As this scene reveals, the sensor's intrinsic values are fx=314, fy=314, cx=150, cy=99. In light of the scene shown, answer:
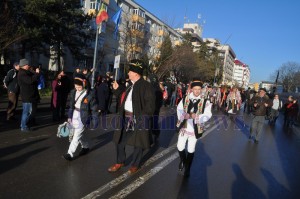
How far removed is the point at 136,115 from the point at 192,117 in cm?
96

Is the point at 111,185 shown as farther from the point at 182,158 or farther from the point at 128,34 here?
the point at 128,34

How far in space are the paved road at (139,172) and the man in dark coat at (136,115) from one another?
500 mm

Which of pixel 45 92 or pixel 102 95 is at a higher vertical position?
pixel 102 95

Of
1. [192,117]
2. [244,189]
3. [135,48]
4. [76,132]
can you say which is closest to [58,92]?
[76,132]

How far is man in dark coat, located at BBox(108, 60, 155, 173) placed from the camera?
536 centimetres

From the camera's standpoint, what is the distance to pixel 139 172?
5664 mm

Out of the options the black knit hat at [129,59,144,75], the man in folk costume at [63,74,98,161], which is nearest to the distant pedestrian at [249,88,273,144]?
the black knit hat at [129,59,144,75]

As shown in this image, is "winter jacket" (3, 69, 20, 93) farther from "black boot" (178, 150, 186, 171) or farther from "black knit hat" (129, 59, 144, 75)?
"black boot" (178, 150, 186, 171)

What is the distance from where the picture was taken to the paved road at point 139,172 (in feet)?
15.2

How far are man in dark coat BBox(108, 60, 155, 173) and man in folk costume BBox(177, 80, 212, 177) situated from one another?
0.60 metres

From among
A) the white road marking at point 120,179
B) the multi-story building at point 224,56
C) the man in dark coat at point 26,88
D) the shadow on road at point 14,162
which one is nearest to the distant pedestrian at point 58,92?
the man in dark coat at point 26,88

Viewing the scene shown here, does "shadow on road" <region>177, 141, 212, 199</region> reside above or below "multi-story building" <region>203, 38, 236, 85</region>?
below

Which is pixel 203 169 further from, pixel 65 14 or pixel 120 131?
pixel 65 14

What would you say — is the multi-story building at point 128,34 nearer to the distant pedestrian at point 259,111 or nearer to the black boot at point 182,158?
the distant pedestrian at point 259,111
